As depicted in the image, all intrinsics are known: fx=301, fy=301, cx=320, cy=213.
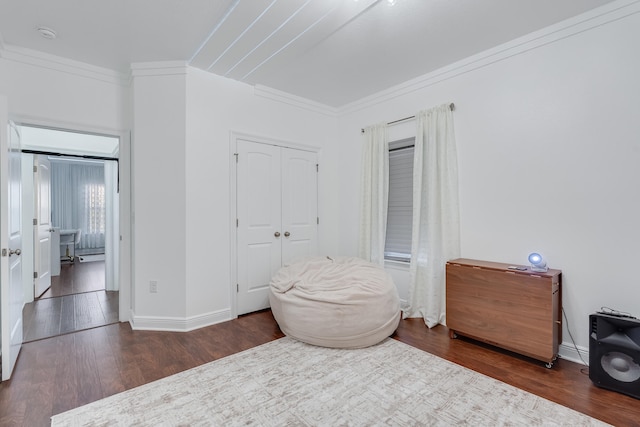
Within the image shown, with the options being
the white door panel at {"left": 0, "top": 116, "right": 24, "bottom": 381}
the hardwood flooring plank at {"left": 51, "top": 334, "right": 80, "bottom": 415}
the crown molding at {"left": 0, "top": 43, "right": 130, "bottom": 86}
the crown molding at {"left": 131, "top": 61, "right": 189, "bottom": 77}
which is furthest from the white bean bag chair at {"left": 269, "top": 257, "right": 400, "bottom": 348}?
the crown molding at {"left": 0, "top": 43, "right": 130, "bottom": 86}

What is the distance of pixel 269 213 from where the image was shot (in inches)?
152

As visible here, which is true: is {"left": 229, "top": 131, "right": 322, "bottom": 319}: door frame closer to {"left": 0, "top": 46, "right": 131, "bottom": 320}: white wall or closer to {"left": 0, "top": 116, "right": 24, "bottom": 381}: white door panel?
{"left": 0, "top": 46, "right": 131, "bottom": 320}: white wall

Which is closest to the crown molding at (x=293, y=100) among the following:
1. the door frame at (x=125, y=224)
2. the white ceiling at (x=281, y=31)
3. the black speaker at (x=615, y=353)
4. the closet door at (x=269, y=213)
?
the white ceiling at (x=281, y=31)

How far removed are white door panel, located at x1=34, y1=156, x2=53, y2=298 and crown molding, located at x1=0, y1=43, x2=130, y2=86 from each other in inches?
82.7

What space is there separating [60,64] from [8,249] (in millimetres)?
1895

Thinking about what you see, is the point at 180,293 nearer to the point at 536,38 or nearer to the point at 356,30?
the point at 356,30

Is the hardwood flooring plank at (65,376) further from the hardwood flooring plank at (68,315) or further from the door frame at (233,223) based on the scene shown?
the door frame at (233,223)

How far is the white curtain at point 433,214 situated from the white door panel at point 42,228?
5134 mm

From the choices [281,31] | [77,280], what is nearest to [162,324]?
[281,31]

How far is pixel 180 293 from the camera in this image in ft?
10.3

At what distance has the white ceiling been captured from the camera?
7.47 ft

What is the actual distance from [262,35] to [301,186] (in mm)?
1961

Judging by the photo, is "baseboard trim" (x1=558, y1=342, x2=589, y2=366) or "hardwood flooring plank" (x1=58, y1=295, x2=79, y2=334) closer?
"baseboard trim" (x1=558, y1=342, x2=589, y2=366)

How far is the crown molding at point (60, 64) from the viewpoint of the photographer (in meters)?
2.74
